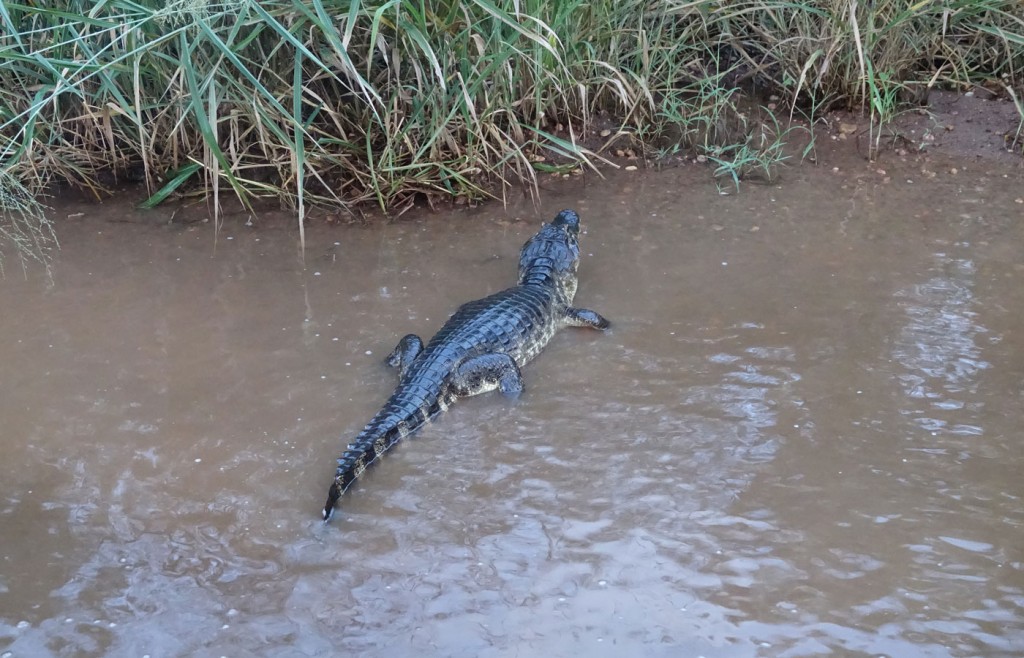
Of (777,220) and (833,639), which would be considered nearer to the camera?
(833,639)

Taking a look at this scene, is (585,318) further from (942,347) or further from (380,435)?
(942,347)

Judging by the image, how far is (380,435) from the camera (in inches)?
124

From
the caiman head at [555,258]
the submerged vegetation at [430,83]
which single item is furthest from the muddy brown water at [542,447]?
the submerged vegetation at [430,83]

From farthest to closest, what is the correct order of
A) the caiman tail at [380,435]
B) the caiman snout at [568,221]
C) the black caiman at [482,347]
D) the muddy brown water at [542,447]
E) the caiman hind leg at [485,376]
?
the caiman snout at [568,221]
the caiman hind leg at [485,376]
the black caiman at [482,347]
the caiman tail at [380,435]
the muddy brown water at [542,447]

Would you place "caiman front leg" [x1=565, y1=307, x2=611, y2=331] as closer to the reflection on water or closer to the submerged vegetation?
the submerged vegetation

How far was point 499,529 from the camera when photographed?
2805 mm

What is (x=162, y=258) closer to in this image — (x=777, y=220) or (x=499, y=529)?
(x=499, y=529)

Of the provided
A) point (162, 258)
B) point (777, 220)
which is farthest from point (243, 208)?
point (777, 220)

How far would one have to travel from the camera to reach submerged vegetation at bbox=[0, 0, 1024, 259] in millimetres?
4090

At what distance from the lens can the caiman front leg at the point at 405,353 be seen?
362 centimetres

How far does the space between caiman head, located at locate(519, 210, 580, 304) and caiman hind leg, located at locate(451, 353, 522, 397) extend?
626 millimetres

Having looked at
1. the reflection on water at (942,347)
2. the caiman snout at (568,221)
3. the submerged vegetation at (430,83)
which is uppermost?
the submerged vegetation at (430,83)

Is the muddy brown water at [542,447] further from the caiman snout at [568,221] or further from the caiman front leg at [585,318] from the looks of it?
the caiman snout at [568,221]

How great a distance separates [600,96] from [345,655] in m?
3.78
